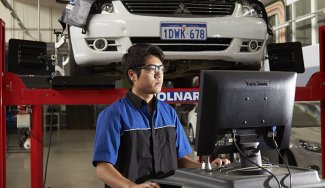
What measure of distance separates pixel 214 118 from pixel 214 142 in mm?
85

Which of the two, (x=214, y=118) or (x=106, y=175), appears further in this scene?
(x=106, y=175)

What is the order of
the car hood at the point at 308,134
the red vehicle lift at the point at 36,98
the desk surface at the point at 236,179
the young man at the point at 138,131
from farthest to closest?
1. the car hood at the point at 308,134
2. the red vehicle lift at the point at 36,98
3. the young man at the point at 138,131
4. the desk surface at the point at 236,179

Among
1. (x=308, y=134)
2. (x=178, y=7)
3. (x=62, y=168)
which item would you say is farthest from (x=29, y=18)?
(x=178, y=7)

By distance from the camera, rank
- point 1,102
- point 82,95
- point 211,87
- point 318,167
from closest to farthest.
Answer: point 211,87
point 1,102
point 82,95
point 318,167

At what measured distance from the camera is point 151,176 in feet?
5.71

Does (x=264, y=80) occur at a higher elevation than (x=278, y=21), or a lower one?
lower

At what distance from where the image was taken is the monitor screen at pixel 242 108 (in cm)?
135

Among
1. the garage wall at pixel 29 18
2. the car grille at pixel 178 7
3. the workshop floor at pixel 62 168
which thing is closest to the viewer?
the car grille at pixel 178 7

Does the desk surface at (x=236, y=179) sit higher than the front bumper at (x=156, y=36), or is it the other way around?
the front bumper at (x=156, y=36)

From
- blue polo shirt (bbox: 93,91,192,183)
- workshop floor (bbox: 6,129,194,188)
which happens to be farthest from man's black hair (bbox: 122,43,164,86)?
workshop floor (bbox: 6,129,194,188)

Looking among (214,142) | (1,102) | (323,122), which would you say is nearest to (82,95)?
(1,102)

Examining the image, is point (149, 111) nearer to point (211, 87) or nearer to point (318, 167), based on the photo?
point (211, 87)

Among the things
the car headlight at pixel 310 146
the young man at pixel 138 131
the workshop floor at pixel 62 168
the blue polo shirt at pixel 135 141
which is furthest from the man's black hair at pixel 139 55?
the workshop floor at pixel 62 168

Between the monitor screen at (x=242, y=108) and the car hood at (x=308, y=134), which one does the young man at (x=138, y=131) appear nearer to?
the monitor screen at (x=242, y=108)
